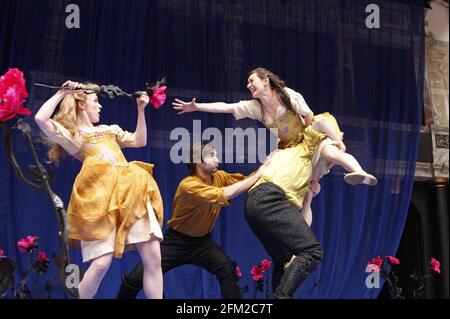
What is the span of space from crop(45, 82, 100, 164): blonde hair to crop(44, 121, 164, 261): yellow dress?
0.08 metres

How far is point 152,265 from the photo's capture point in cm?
363

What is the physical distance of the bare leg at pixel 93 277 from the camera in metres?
3.48

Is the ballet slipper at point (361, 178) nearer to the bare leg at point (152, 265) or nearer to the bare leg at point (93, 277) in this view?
the bare leg at point (152, 265)

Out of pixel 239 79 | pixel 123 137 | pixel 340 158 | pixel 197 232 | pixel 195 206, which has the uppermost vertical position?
pixel 239 79

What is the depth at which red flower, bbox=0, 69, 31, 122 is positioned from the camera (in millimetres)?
3375

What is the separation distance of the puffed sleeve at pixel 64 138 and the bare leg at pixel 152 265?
0.65 metres

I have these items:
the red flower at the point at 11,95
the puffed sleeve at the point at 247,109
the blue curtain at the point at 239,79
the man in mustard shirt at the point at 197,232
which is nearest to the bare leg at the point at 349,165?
the man in mustard shirt at the point at 197,232

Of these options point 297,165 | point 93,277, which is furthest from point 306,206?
point 93,277

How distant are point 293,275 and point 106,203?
106 centimetres

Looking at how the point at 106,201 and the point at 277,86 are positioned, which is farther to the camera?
the point at 277,86

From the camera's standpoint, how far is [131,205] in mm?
3557

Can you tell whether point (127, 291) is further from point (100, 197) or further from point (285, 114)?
point (285, 114)

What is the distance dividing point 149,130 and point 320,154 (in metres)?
2.15

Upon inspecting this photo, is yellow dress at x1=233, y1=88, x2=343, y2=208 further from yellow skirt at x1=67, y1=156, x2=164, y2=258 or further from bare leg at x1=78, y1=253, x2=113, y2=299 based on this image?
bare leg at x1=78, y1=253, x2=113, y2=299
